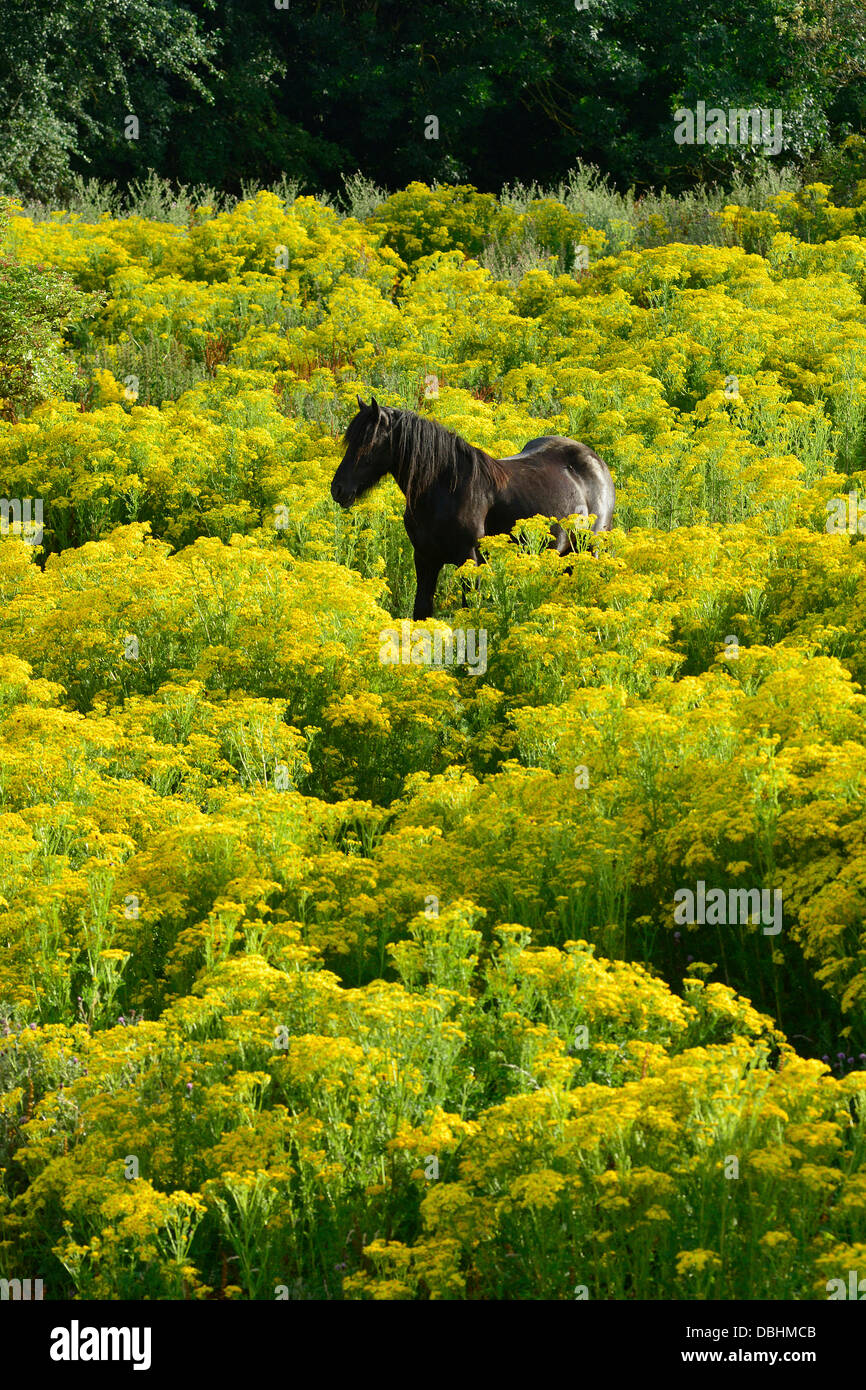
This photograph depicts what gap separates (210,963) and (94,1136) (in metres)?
0.93

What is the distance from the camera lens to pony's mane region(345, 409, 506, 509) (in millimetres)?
8711

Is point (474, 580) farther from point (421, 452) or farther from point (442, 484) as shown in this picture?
point (421, 452)

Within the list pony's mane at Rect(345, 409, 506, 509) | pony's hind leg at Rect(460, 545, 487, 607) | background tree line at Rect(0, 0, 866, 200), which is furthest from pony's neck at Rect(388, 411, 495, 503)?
background tree line at Rect(0, 0, 866, 200)

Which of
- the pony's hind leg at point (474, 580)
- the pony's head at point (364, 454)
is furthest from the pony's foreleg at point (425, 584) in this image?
the pony's head at point (364, 454)

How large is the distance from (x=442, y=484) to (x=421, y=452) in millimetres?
241

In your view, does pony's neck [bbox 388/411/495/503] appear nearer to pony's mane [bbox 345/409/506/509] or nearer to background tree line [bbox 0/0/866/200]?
pony's mane [bbox 345/409/506/509]

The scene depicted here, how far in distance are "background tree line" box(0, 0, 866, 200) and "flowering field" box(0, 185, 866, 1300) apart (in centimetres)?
1245

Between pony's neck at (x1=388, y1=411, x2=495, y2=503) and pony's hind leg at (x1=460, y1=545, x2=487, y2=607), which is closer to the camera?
pony's neck at (x1=388, y1=411, x2=495, y2=503)

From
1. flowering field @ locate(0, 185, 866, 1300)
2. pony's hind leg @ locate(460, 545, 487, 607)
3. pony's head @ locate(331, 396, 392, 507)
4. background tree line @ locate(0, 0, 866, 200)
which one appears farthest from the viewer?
background tree line @ locate(0, 0, 866, 200)

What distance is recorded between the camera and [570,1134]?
389 cm

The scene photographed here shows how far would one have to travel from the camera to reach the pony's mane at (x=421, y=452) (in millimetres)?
8711

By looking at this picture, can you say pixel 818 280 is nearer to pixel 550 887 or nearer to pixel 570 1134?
pixel 550 887

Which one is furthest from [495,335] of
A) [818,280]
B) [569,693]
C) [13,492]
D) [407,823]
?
[407,823]

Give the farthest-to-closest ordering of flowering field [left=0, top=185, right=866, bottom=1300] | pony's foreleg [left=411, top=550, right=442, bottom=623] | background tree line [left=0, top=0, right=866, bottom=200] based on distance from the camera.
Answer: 1. background tree line [left=0, top=0, right=866, bottom=200]
2. pony's foreleg [left=411, top=550, right=442, bottom=623]
3. flowering field [left=0, top=185, right=866, bottom=1300]
